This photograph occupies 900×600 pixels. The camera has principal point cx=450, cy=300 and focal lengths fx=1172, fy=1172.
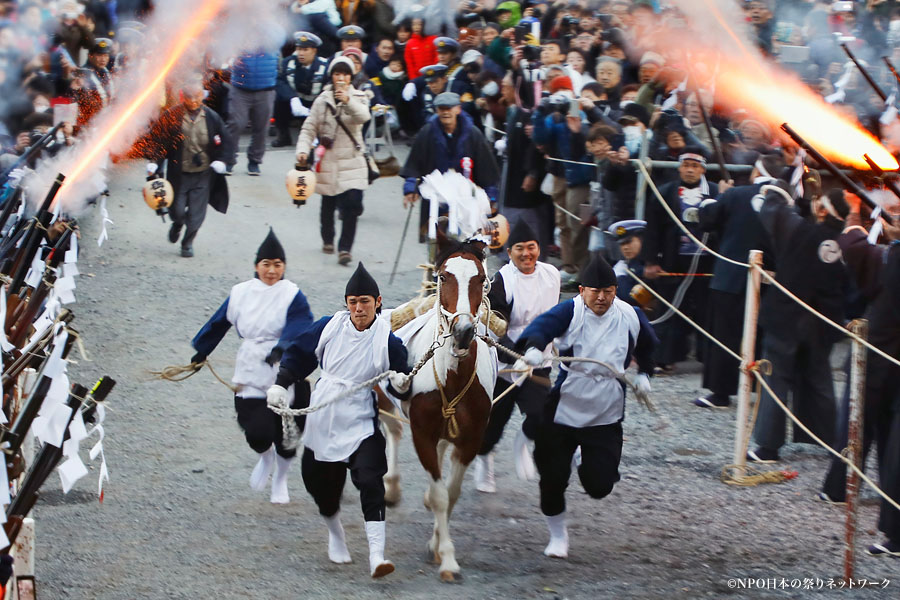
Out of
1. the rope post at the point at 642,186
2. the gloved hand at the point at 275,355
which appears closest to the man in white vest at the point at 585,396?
the gloved hand at the point at 275,355

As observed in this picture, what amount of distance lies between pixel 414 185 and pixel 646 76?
3.15 metres

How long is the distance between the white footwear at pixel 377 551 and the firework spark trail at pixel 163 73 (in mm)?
2874

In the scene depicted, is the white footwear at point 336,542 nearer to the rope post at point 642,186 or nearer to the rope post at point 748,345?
the rope post at point 748,345

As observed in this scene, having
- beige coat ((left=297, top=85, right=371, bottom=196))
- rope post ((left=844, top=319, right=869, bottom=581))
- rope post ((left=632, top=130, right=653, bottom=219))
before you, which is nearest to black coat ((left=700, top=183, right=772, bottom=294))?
rope post ((left=632, top=130, right=653, bottom=219))

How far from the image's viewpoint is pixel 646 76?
1272 centimetres

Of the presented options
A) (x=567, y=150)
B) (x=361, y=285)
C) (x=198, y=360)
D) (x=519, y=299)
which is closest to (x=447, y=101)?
(x=567, y=150)

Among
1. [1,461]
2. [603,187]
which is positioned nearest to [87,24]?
[603,187]

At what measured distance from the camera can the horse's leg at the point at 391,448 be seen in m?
7.95

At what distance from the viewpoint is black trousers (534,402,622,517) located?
7.05m

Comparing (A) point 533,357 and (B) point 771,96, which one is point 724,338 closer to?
(B) point 771,96

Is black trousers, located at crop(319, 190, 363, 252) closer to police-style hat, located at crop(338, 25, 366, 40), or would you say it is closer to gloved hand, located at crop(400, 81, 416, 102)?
gloved hand, located at crop(400, 81, 416, 102)

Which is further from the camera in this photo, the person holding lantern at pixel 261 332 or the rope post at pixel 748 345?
the rope post at pixel 748 345

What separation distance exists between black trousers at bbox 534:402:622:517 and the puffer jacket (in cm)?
889

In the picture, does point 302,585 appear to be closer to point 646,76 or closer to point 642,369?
point 642,369
